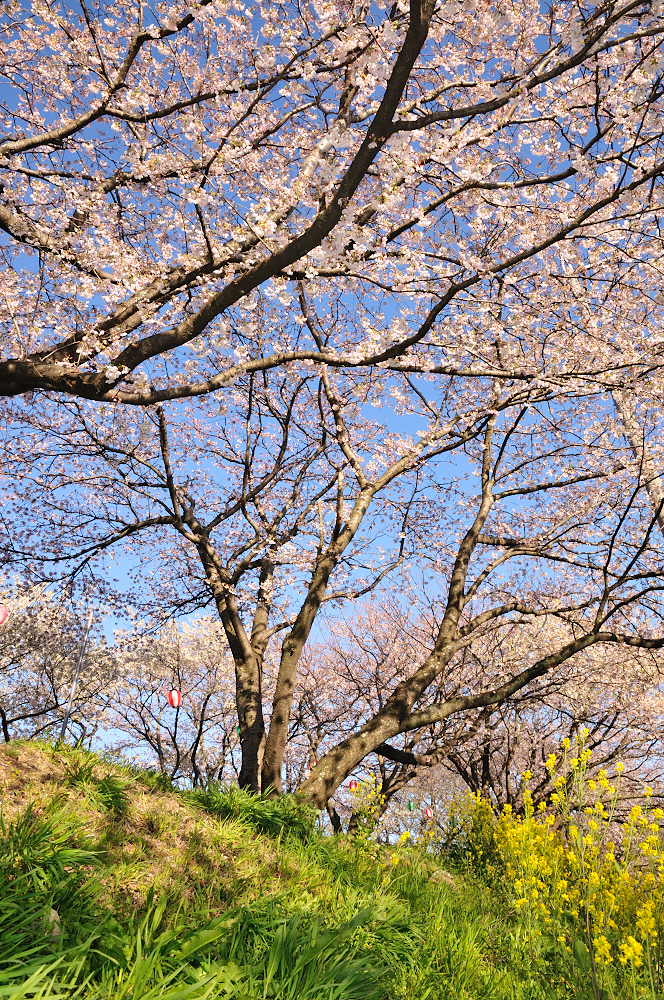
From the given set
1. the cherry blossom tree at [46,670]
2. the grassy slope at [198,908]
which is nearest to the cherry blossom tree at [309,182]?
the grassy slope at [198,908]

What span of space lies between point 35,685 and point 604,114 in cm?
2209

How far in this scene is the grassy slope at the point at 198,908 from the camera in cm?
221

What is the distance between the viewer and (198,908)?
3.03m

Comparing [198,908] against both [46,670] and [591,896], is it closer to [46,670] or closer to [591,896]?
[591,896]

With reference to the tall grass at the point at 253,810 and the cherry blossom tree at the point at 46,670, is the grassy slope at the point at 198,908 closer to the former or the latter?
the tall grass at the point at 253,810

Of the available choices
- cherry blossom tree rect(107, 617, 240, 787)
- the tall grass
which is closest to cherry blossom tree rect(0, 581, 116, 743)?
cherry blossom tree rect(107, 617, 240, 787)

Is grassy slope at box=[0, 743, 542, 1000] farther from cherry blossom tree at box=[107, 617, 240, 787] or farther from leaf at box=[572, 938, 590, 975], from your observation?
cherry blossom tree at box=[107, 617, 240, 787]

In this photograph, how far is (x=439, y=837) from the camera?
7.72m

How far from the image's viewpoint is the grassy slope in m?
2.21

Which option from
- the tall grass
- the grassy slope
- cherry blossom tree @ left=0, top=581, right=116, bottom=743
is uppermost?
cherry blossom tree @ left=0, top=581, right=116, bottom=743

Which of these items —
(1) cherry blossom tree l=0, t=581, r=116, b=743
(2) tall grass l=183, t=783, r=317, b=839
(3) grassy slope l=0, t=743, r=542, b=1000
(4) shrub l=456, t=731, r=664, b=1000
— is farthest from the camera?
(1) cherry blossom tree l=0, t=581, r=116, b=743

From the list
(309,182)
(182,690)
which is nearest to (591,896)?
(309,182)

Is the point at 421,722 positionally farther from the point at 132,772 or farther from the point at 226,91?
the point at 226,91

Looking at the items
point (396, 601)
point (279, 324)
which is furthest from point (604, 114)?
point (396, 601)
